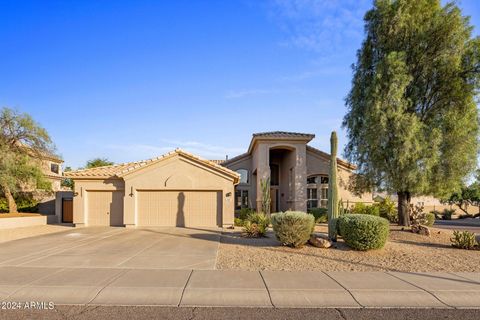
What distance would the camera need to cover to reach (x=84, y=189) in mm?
20984

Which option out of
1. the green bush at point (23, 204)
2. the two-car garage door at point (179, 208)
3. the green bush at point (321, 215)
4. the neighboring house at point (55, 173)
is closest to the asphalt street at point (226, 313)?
the two-car garage door at point (179, 208)

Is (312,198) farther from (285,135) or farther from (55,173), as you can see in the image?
(55,173)

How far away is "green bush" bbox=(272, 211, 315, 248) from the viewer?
1250cm

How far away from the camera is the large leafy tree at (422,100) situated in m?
16.1

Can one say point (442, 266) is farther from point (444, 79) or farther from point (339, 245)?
point (444, 79)

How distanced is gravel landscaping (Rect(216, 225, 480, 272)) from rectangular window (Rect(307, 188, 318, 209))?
466 inches

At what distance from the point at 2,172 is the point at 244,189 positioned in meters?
16.8

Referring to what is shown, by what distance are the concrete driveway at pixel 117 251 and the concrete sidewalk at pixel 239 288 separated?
80cm

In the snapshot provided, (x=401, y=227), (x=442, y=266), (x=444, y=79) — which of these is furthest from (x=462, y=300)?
(x=444, y=79)

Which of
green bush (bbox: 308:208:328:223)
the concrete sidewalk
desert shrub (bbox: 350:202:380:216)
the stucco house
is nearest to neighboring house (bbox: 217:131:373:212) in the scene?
green bush (bbox: 308:208:328:223)

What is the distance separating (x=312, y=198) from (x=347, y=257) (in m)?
15.4

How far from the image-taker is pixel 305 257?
11.1 metres

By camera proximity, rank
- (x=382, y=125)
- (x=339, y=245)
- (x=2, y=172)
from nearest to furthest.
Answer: (x=339, y=245) → (x=382, y=125) → (x=2, y=172)

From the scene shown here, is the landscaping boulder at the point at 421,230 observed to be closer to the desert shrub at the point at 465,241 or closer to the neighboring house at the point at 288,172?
the desert shrub at the point at 465,241
